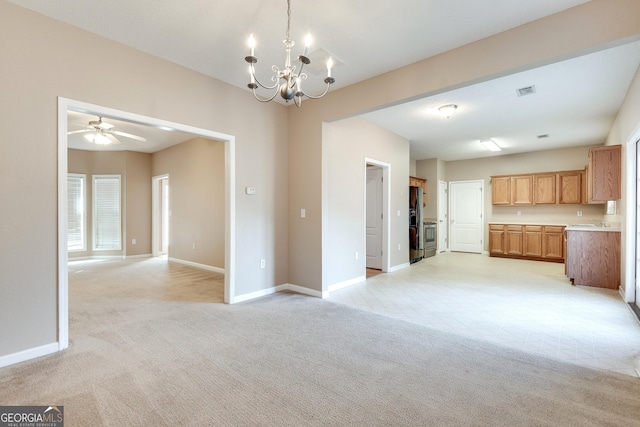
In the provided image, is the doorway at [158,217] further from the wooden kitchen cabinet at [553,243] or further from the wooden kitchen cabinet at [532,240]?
the wooden kitchen cabinet at [553,243]

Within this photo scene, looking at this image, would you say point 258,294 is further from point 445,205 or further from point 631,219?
point 445,205

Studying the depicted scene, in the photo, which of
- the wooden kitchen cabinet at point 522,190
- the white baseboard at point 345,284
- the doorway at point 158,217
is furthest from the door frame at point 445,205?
the doorway at point 158,217

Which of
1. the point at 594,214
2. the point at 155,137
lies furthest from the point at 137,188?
the point at 594,214

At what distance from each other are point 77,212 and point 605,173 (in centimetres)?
1091

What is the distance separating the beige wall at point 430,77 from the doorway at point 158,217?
5.19m

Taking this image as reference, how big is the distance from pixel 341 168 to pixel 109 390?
3827 millimetres

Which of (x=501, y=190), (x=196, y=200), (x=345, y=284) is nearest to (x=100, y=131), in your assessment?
(x=196, y=200)

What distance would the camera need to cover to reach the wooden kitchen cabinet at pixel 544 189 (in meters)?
7.30

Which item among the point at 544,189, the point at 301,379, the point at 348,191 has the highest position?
the point at 544,189

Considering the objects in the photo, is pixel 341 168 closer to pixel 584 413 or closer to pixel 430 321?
pixel 430 321

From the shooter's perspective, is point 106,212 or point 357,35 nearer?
point 357,35

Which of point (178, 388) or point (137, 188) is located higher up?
point (137, 188)

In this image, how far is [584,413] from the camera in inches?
70.0

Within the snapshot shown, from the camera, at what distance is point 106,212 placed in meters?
7.69
